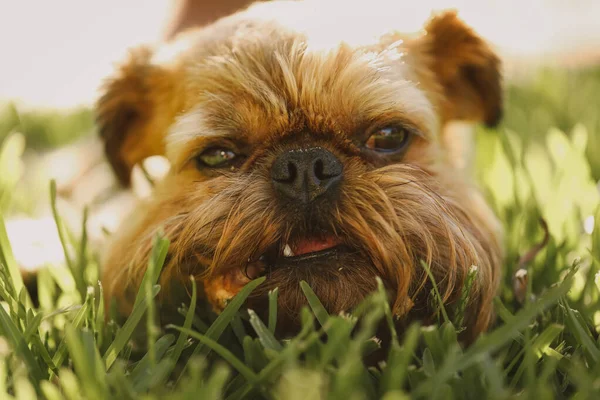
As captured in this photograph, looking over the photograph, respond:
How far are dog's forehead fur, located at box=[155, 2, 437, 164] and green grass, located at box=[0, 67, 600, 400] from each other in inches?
26.3

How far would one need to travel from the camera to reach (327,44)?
2.50m

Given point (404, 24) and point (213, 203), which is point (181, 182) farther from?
point (404, 24)

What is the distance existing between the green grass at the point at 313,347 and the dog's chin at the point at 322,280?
0.06 m

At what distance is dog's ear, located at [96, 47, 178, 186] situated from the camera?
3.12 m

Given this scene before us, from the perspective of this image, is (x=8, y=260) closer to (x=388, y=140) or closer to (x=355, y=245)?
(x=355, y=245)

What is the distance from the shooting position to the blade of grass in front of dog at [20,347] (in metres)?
1.84

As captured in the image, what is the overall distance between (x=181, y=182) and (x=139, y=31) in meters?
6.31

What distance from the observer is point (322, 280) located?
2.08 m

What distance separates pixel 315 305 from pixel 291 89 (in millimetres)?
858

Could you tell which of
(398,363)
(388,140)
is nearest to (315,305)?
(398,363)

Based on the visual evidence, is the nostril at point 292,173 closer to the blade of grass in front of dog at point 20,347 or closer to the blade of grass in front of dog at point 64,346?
the blade of grass in front of dog at point 64,346

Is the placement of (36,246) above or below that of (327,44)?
below

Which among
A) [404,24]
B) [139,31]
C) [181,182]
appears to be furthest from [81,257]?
[139,31]

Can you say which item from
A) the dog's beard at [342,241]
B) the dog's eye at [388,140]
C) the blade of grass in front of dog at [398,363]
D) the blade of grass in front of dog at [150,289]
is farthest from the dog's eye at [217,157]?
the blade of grass in front of dog at [398,363]
